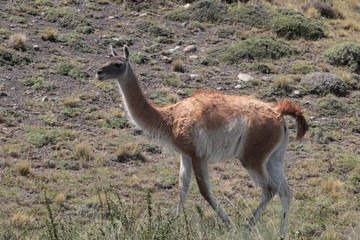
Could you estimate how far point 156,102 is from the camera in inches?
536

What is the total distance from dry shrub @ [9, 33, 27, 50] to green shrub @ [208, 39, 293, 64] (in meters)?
5.47

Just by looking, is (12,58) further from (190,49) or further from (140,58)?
(190,49)

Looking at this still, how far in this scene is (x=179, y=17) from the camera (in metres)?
20.9

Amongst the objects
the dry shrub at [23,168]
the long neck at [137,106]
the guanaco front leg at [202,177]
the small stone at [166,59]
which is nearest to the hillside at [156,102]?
the dry shrub at [23,168]

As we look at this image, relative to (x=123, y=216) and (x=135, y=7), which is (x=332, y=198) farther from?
(x=135, y=7)

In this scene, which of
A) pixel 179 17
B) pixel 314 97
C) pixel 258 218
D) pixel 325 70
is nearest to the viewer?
pixel 258 218

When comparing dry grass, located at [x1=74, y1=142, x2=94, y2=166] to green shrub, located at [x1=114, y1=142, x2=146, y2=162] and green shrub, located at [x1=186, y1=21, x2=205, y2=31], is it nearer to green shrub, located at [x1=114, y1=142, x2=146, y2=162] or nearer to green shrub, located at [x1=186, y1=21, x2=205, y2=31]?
green shrub, located at [x1=114, y1=142, x2=146, y2=162]

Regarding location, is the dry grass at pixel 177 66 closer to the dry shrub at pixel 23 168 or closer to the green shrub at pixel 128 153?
the green shrub at pixel 128 153

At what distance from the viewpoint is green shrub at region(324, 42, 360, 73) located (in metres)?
17.4

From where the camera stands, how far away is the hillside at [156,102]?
23.9 ft

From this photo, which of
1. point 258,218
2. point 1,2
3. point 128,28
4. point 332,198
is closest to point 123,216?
point 258,218

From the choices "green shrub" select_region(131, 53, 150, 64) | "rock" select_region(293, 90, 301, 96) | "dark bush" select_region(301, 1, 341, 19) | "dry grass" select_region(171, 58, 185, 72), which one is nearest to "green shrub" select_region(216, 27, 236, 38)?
"green shrub" select_region(131, 53, 150, 64)

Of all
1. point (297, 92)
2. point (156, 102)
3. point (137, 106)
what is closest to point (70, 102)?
point (156, 102)

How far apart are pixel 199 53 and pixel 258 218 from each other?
11.1 metres
